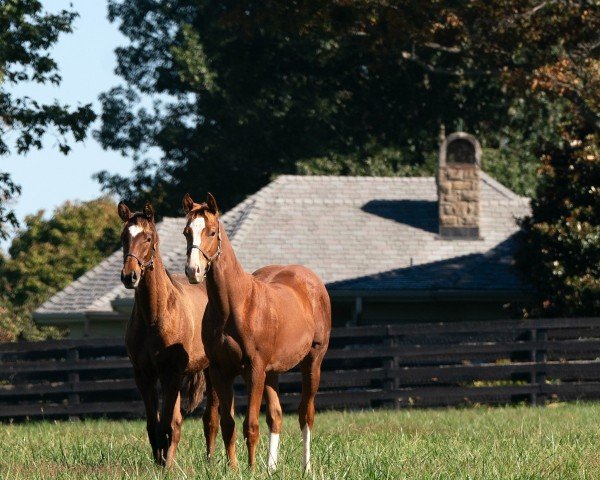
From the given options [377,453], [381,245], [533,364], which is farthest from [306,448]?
[381,245]

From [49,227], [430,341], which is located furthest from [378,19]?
[49,227]

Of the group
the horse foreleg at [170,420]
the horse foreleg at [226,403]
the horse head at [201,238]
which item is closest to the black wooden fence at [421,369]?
the horse foreleg at [170,420]

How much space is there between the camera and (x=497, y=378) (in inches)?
936

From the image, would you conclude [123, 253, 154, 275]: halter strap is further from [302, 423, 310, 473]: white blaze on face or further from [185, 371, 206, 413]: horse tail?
[302, 423, 310, 473]: white blaze on face

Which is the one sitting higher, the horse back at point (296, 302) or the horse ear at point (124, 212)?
the horse ear at point (124, 212)

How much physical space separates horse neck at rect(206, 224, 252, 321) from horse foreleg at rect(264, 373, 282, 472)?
3.81 ft

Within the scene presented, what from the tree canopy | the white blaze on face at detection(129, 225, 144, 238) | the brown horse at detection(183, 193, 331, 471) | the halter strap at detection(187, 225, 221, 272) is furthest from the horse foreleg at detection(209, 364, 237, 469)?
the tree canopy

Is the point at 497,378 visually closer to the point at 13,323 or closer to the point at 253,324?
the point at 253,324

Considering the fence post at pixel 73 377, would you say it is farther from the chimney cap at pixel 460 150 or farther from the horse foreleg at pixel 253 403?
the horse foreleg at pixel 253 403

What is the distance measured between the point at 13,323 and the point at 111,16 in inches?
481

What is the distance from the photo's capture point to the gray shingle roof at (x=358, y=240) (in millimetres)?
32156

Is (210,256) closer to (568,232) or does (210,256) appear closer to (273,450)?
(273,450)

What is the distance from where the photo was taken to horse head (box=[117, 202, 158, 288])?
11438 millimetres

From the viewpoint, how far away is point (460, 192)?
111ft
